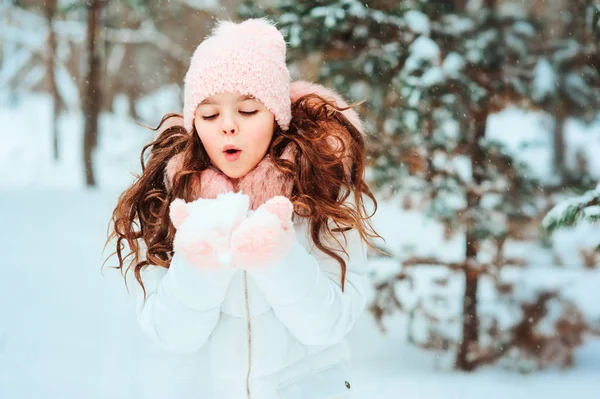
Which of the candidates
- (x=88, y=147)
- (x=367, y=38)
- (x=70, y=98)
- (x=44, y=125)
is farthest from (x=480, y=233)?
(x=44, y=125)

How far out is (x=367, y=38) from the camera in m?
4.69

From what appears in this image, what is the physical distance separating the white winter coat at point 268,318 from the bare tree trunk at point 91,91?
28.7ft

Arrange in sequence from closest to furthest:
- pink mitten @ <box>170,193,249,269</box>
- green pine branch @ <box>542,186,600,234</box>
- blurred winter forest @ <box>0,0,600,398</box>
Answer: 1. pink mitten @ <box>170,193,249,269</box>
2. green pine branch @ <box>542,186,600,234</box>
3. blurred winter forest @ <box>0,0,600,398</box>

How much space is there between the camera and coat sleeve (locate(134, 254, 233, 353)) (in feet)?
4.83

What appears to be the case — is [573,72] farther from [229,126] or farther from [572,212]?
[229,126]

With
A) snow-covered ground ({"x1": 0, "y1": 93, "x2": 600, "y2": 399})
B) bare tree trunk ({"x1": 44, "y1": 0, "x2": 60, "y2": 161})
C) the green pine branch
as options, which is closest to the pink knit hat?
snow-covered ground ({"x1": 0, "y1": 93, "x2": 600, "y2": 399})

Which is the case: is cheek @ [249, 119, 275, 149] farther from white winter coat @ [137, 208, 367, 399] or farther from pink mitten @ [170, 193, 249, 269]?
pink mitten @ [170, 193, 249, 269]

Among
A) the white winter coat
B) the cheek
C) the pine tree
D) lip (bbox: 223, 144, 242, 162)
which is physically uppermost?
the pine tree

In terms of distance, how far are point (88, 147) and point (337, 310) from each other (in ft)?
31.8

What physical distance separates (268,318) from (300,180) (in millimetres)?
404

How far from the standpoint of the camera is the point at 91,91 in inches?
413

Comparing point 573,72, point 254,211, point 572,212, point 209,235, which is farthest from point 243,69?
point 573,72

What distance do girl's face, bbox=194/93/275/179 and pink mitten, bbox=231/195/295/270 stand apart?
1.24ft

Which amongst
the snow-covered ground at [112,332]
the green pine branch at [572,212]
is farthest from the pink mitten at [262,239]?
the green pine branch at [572,212]
